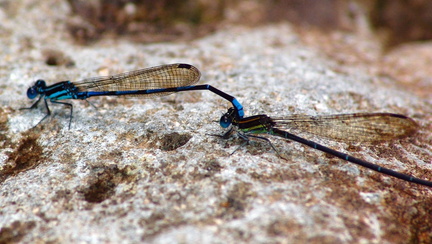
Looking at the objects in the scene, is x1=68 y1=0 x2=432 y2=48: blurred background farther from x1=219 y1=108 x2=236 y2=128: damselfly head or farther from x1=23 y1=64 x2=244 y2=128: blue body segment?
x1=219 y1=108 x2=236 y2=128: damselfly head

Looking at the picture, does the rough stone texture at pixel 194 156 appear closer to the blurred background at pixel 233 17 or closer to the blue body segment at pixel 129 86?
the blue body segment at pixel 129 86

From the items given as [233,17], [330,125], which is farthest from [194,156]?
[233,17]

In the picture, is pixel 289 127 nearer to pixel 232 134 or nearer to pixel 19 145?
pixel 232 134

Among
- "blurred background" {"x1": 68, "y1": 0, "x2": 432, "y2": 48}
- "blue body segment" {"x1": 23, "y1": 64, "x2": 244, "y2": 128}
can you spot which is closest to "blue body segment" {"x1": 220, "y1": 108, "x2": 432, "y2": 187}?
"blue body segment" {"x1": 23, "y1": 64, "x2": 244, "y2": 128}

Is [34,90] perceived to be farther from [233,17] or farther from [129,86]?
[233,17]

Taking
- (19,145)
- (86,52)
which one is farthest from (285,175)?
(86,52)
